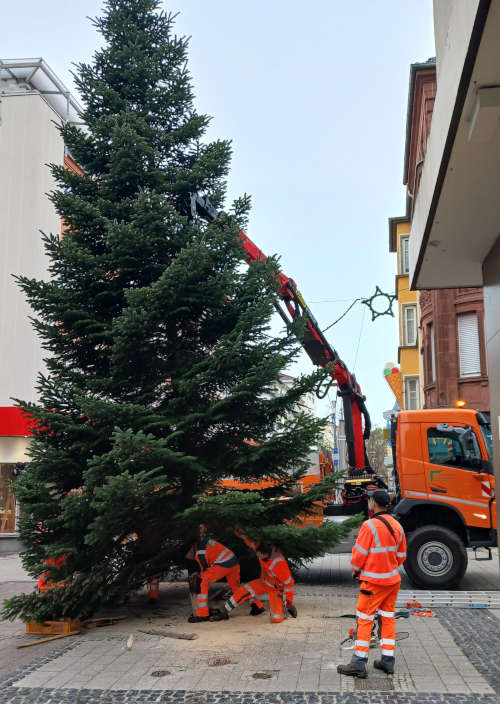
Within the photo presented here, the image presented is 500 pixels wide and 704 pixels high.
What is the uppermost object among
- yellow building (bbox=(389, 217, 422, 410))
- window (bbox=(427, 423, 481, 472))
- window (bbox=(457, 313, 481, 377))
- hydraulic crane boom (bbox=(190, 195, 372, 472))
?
yellow building (bbox=(389, 217, 422, 410))

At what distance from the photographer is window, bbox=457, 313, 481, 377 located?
25547mm

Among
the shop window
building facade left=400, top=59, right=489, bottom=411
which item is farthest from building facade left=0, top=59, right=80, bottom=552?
building facade left=400, top=59, right=489, bottom=411

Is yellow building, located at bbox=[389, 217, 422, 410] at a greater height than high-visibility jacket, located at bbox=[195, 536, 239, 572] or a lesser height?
greater

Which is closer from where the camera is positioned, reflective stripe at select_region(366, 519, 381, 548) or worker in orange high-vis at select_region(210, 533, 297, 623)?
reflective stripe at select_region(366, 519, 381, 548)

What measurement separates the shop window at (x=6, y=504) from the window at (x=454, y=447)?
15.1m

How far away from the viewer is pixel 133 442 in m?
8.05

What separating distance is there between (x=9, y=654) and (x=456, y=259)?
726 centimetres

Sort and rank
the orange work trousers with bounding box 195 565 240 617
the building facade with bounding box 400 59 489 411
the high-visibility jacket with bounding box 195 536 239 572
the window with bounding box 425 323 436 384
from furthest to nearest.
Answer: the window with bounding box 425 323 436 384 < the building facade with bounding box 400 59 489 411 < the high-visibility jacket with bounding box 195 536 239 572 < the orange work trousers with bounding box 195 565 240 617

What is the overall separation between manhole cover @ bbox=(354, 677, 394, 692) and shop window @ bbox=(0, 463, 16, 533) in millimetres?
18220

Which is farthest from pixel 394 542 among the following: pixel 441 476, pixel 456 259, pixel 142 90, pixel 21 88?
pixel 21 88

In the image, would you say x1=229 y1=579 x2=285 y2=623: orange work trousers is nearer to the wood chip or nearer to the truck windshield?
the wood chip

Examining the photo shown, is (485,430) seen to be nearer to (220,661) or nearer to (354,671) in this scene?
(354,671)

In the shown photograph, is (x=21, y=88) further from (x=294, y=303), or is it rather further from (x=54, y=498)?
(x=54, y=498)

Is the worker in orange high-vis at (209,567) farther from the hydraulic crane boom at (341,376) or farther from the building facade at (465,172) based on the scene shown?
the hydraulic crane boom at (341,376)
